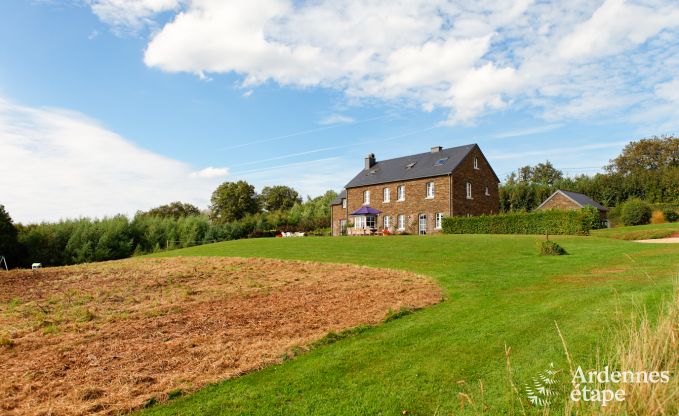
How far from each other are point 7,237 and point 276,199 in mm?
50359

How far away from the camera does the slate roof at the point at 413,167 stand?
35.8m

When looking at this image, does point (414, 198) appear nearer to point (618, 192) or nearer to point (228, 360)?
point (618, 192)

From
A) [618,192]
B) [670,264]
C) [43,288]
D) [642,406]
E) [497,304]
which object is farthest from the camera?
[618,192]

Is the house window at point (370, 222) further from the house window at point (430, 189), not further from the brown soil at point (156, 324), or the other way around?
the brown soil at point (156, 324)

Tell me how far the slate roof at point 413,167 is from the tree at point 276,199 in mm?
32830

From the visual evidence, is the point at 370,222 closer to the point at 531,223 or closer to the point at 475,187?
the point at 475,187

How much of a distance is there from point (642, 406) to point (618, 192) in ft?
178

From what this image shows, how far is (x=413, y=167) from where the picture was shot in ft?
128

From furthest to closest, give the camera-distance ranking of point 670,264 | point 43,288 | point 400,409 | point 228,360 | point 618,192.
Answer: point 618,192 < point 670,264 < point 43,288 < point 228,360 < point 400,409

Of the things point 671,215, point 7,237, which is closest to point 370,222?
point 671,215

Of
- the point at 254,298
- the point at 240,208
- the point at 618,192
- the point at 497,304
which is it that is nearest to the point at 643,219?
the point at 618,192

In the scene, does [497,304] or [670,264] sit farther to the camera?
[670,264]

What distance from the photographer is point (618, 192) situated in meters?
47.3

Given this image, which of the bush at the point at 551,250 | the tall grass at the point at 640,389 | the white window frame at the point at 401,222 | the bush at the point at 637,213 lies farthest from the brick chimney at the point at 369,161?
the tall grass at the point at 640,389
